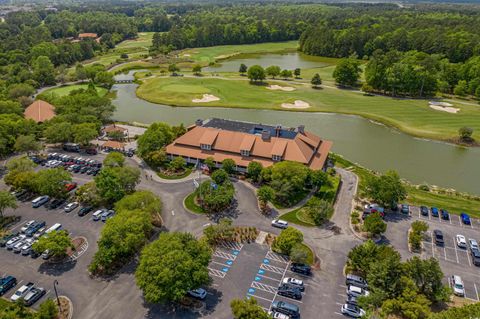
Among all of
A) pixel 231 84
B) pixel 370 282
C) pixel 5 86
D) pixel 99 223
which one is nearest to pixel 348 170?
pixel 370 282

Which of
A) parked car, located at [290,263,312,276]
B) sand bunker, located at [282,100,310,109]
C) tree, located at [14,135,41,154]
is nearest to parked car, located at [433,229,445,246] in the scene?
parked car, located at [290,263,312,276]

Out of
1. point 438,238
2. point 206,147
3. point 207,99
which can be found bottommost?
point 438,238

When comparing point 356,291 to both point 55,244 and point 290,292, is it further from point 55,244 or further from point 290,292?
point 55,244

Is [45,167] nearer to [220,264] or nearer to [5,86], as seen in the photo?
[220,264]

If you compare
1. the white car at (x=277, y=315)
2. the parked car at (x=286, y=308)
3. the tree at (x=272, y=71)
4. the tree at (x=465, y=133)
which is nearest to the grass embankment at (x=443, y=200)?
the parked car at (x=286, y=308)

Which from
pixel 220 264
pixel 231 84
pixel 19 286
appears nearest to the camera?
pixel 19 286

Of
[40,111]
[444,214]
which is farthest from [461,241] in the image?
[40,111]
